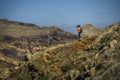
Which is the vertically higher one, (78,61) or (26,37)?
(78,61)

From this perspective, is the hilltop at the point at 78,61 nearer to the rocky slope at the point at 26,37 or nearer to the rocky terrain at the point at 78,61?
the rocky terrain at the point at 78,61

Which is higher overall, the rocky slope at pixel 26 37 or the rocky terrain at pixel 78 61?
the rocky terrain at pixel 78 61

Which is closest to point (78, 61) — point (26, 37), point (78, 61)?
point (78, 61)

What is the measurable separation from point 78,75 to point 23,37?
8393 cm

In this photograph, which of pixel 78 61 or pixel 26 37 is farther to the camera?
pixel 26 37

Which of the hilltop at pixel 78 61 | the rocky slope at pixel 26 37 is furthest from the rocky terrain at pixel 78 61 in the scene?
the rocky slope at pixel 26 37

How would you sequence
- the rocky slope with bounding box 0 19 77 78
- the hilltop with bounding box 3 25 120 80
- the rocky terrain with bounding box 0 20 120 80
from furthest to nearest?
1. the rocky slope with bounding box 0 19 77 78
2. the hilltop with bounding box 3 25 120 80
3. the rocky terrain with bounding box 0 20 120 80

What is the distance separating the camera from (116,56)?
33719 millimetres

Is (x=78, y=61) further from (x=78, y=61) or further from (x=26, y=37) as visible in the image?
(x=26, y=37)

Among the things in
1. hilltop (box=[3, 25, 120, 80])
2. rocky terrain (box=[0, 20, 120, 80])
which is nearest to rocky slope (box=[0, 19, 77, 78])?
rocky terrain (box=[0, 20, 120, 80])

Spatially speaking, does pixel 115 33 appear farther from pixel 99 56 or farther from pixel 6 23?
pixel 6 23

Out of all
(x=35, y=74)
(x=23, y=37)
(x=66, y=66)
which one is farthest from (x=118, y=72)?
(x=23, y=37)

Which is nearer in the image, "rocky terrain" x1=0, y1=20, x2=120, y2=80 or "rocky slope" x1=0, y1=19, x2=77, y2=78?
"rocky terrain" x1=0, y1=20, x2=120, y2=80

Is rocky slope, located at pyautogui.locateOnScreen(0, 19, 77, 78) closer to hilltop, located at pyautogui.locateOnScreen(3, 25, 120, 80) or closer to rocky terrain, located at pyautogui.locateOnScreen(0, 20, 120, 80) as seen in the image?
rocky terrain, located at pyautogui.locateOnScreen(0, 20, 120, 80)
